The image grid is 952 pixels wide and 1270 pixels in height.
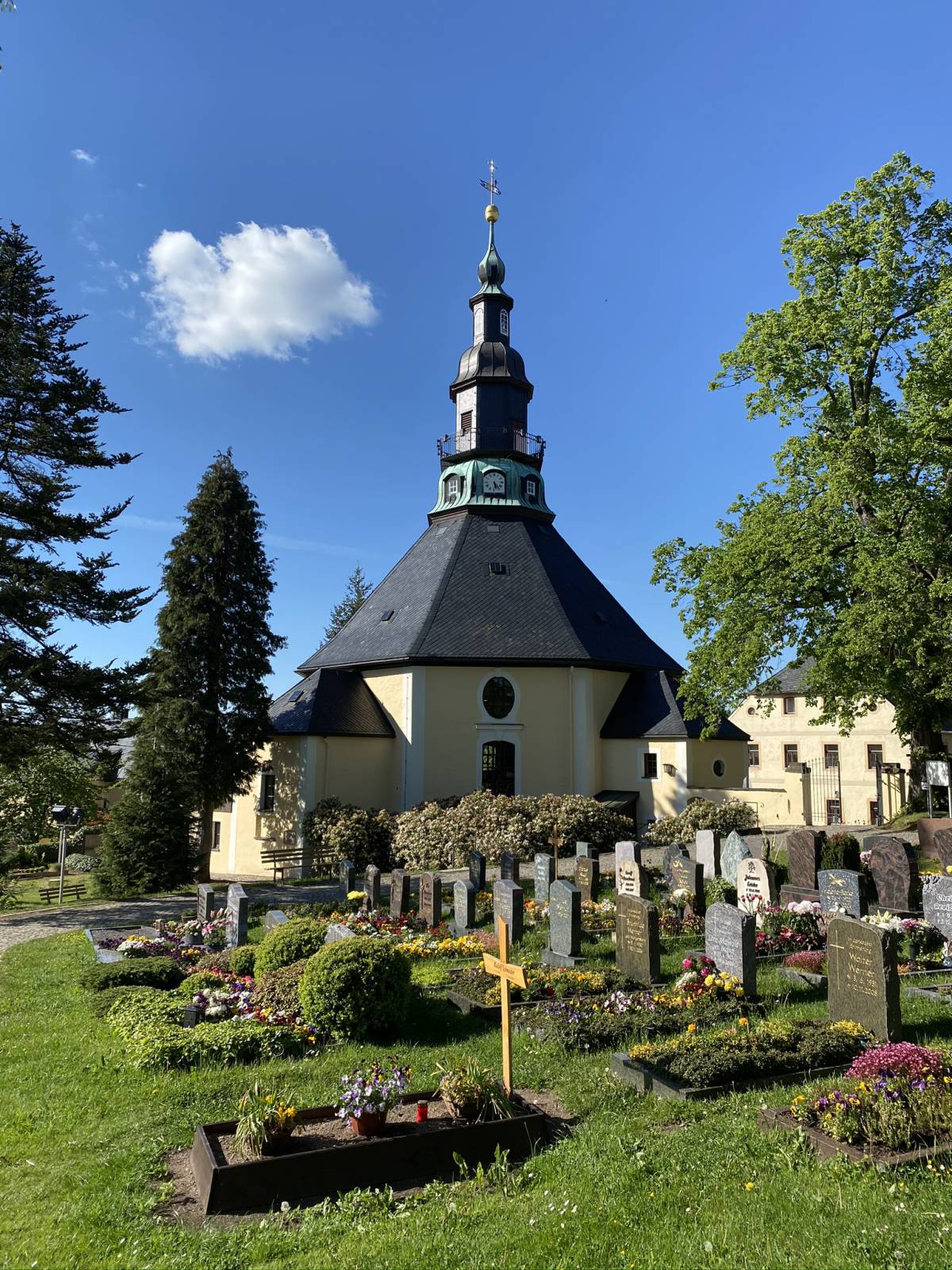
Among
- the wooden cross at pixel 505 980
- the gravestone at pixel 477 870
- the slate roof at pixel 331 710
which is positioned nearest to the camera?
the wooden cross at pixel 505 980

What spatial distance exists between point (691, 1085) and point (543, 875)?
10.6 m

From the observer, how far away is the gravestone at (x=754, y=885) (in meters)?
13.6

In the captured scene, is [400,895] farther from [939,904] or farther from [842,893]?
[939,904]

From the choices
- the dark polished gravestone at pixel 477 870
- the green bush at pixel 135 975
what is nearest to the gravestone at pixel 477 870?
the dark polished gravestone at pixel 477 870

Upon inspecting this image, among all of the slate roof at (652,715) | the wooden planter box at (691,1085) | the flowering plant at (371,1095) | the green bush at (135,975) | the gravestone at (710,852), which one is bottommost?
the green bush at (135,975)

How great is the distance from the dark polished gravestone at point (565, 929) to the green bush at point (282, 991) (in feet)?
11.4

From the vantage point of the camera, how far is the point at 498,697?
28266mm

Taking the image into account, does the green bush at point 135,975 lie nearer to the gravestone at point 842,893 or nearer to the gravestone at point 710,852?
the gravestone at point 842,893

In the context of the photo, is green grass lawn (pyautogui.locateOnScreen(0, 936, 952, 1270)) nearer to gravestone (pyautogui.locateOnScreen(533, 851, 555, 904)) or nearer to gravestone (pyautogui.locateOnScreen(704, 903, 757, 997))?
gravestone (pyautogui.locateOnScreen(704, 903, 757, 997))

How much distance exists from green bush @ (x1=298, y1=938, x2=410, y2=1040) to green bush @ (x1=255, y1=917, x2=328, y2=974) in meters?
1.93

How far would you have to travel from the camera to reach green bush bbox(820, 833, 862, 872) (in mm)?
15242

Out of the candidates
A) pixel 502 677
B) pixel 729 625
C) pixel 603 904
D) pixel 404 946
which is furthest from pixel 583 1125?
pixel 502 677

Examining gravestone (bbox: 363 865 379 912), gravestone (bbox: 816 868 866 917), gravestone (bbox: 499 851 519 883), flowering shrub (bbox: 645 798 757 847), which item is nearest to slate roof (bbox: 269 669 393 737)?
flowering shrub (bbox: 645 798 757 847)

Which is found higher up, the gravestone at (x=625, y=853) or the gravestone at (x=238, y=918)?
the gravestone at (x=625, y=853)
